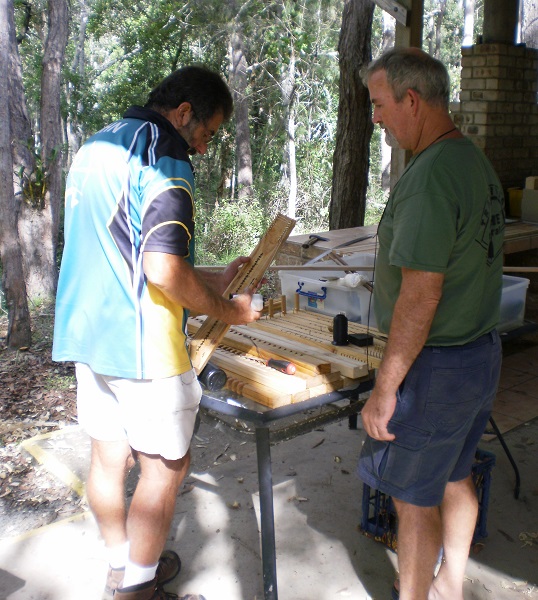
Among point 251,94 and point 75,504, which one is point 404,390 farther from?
point 251,94

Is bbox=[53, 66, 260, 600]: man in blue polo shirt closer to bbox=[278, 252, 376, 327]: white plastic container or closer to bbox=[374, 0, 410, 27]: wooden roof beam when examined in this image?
bbox=[278, 252, 376, 327]: white plastic container

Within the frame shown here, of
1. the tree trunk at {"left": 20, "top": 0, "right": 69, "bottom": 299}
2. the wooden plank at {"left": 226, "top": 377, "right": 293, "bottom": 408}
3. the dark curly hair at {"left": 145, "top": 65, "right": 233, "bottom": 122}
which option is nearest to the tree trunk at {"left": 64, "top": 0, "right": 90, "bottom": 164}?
the tree trunk at {"left": 20, "top": 0, "right": 69, "bottom": 299}

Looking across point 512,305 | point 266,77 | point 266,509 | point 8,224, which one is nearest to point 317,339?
point 266,509

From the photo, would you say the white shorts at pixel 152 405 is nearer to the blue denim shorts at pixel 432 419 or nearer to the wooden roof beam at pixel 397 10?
the blue denim shorts at pixel 432 419

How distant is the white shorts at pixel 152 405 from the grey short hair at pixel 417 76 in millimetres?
1195

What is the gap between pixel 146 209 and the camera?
2.14m

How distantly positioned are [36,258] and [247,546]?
731 centimetres

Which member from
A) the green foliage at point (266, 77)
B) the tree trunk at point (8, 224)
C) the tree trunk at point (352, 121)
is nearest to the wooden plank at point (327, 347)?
the tree trunk at point (8, 224)

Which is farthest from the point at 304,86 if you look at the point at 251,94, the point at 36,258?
the point at 36,258

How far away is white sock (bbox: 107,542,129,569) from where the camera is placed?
2619mm

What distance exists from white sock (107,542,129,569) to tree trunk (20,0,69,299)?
24.0 ft

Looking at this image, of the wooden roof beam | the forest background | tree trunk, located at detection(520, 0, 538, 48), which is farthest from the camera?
the forest background

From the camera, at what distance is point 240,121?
16.6 metres

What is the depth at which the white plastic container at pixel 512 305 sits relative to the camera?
3.58 metres
